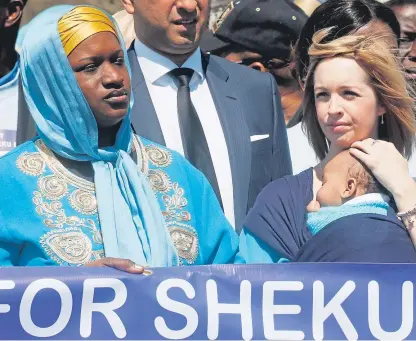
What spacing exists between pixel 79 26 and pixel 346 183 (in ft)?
3.67

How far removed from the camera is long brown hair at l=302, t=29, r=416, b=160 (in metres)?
4.98

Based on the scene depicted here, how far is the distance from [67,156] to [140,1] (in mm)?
1582

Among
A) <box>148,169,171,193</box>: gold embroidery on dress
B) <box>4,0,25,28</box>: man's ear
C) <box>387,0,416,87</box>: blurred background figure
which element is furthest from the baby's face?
<box>4,0,25,28</box>: man's ear

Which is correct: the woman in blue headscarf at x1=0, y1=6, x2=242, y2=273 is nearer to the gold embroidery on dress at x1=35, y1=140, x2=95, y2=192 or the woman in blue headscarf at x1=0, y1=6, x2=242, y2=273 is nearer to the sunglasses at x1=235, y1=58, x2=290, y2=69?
the gold embroidery on dress at x1=35, y1=140, x2=95, y2=192

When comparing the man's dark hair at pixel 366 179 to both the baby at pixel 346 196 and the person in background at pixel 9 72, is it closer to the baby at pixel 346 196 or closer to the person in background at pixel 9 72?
the baby at pixel 346 196

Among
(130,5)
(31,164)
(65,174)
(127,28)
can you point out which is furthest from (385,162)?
(127,28)

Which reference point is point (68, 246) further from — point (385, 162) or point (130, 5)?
point (130, 5)

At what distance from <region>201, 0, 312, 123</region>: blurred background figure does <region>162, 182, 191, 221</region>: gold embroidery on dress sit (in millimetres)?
2285

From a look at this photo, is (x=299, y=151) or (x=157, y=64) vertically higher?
(x=157, y=64)

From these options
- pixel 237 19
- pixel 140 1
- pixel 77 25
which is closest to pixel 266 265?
pixel 77 25

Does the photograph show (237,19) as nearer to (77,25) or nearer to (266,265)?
(77,25)

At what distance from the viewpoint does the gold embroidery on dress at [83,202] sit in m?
4.85

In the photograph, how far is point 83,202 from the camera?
486cm

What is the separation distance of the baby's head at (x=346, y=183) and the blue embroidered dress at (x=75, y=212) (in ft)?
1.38
